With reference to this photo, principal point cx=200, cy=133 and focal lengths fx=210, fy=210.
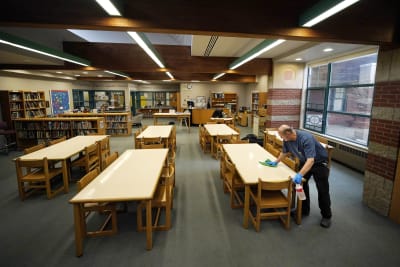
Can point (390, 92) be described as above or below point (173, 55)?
below

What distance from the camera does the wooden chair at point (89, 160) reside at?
445 centimetres

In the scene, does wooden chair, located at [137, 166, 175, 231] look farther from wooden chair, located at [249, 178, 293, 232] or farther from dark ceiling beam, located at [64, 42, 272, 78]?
dark ceiling beam, located at [64, 42, 272, 78]

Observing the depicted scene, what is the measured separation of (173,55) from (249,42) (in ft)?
7.87

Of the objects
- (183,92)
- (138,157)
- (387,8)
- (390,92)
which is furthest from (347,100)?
(183,92)

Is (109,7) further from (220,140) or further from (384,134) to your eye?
(220,140)

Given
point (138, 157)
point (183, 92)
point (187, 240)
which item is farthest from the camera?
point (183, 92)

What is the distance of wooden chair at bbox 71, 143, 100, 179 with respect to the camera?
14.6 feet

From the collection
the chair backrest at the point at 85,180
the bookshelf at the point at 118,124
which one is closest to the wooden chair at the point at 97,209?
the chair backrest at the point at 85,180

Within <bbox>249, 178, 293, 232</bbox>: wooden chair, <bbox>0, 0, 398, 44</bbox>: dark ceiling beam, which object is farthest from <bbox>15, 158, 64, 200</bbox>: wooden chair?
<bbox>249, 178, 293, 232</bbox>: wooden chair

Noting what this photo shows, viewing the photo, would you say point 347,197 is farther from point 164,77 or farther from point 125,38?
point 125,38

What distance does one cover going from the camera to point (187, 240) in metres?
2.75

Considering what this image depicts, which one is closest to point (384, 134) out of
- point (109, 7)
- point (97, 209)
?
point (109, 7)

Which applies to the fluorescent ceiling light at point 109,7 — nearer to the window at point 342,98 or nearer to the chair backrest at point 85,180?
the chair backrest at point 85,180

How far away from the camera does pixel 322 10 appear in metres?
2.31
